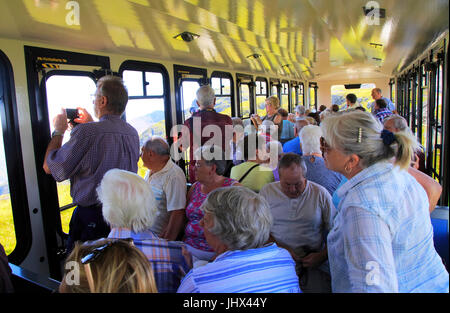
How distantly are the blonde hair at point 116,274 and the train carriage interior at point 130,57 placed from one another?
26.4 inches

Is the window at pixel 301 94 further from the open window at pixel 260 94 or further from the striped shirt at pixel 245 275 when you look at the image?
the striped shirt at pixel 245 275

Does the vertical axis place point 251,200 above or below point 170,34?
below

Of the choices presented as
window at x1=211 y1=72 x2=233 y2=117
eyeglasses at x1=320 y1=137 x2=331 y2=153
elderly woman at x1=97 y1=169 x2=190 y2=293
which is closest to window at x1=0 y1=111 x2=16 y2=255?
elderly woman at x1=97 y1=169 x2=190 y2=293

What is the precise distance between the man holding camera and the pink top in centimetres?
49

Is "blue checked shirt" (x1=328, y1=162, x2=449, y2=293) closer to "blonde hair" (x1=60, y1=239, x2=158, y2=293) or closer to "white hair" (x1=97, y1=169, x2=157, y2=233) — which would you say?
"blonde hair" (x1=60, y1=239, x2=158, y2=293)

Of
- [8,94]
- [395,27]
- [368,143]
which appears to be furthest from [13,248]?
[395,27]

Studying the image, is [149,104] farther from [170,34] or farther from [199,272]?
[199,272]

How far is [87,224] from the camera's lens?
2.19 metres

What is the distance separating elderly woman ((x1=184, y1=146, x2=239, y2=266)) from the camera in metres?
2.25

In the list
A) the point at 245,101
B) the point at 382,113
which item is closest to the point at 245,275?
the point at 382,113

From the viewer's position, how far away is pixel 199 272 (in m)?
1.16

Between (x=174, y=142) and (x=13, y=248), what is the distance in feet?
7.68

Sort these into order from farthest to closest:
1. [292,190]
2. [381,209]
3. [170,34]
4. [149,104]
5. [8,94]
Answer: [149,104] < [170,34] < [8,94] < [292,190] < [381,209]

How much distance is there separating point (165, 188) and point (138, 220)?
31.4 inches
